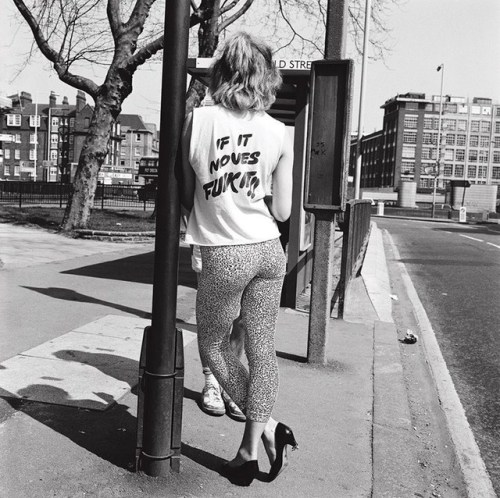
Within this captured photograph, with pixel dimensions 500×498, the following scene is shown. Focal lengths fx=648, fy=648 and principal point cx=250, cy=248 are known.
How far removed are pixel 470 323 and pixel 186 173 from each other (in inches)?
237

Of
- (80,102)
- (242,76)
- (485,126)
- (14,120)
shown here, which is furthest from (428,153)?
(242,76)

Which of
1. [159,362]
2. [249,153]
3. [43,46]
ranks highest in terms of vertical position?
[43,46]

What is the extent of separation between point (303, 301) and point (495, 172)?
428 feet

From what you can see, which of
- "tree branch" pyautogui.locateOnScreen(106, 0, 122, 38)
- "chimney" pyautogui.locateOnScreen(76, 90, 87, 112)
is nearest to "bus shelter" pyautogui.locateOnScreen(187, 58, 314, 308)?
"tree branch" pyautogui.locateOnScreen(106, 0, 122, 38)

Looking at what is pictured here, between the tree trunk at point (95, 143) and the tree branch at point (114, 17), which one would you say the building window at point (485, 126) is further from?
the tree trunk at point (95, 143)

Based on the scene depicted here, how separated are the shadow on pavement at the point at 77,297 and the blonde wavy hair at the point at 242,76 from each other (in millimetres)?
4078

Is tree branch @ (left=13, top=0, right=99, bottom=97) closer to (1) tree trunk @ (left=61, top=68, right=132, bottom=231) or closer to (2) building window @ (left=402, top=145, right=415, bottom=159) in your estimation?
(1) tree trunk @ (left=61, top=68, right=132, bottom=231)

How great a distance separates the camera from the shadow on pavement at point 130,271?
9.27m

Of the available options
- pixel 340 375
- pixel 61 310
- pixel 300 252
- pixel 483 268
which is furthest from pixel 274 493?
pixel 483 268

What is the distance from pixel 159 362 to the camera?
113 inches

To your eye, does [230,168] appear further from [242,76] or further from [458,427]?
[458,427]

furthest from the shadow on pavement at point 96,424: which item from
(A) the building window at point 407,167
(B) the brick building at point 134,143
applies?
(A) the building window at point 407,167

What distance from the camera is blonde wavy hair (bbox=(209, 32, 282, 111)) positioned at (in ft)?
9.27

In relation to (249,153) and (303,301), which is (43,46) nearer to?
(303,301)
